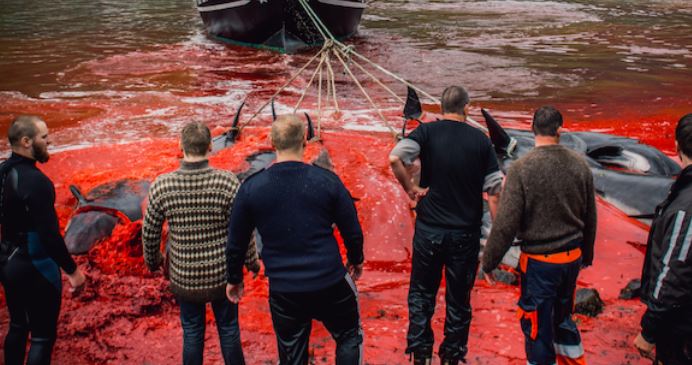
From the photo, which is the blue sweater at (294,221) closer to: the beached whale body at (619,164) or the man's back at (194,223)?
the man's back at (194,223)

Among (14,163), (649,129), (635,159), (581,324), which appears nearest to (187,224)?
(14,163)

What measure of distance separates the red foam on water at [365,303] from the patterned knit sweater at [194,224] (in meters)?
1.18

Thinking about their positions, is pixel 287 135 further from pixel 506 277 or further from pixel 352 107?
pixel 352 107

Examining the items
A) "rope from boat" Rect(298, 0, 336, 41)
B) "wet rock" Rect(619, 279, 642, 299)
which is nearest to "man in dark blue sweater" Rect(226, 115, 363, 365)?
"wet rock" Rect(619, 279, 642, 299)

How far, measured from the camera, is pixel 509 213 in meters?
3.39

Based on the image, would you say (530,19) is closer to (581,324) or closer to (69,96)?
(69,96)

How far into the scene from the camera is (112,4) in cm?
3634

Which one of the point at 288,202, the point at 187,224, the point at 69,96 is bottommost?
the point at 69,96

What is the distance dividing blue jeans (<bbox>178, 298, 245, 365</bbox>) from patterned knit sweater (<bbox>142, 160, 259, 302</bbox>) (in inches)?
4.0

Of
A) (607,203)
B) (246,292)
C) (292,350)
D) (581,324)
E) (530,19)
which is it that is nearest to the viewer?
(292,350)

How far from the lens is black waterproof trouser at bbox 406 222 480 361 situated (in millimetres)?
3859

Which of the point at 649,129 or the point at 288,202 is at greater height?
the point at 288,202

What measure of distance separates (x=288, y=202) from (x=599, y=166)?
6030mm

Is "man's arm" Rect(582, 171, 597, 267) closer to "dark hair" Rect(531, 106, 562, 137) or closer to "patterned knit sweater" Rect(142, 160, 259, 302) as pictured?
"dark hair" Rect(531, 106, 562, 137)
